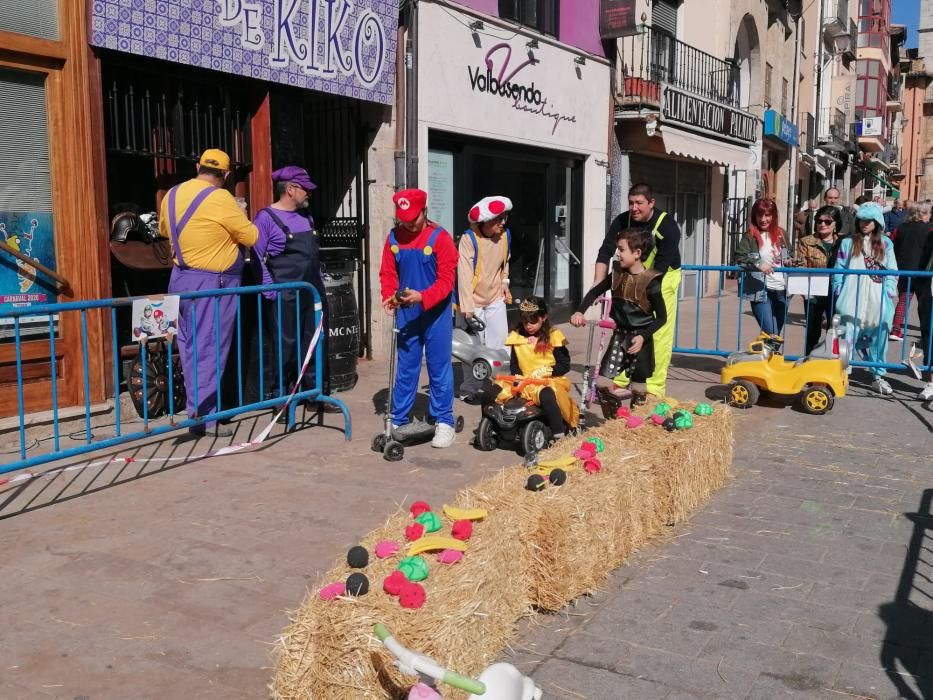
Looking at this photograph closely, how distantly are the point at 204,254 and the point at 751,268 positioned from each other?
5574 mm

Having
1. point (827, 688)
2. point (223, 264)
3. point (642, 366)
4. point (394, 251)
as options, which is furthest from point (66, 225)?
point (827, 688)

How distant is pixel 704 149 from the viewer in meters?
17.5

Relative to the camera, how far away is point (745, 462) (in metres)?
6.41

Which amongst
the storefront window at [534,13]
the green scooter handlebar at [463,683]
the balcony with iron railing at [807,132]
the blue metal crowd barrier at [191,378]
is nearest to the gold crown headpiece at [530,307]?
the blue metal crowd barrier at [191,378]

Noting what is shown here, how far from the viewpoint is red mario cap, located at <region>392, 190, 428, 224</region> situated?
Answer: 6.11 metres

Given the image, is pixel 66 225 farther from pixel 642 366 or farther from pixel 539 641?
pixel 539 641

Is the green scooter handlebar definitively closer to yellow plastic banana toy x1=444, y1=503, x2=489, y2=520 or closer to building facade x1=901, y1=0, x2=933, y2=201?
yellow plastic banana toy x1=444, y1=503, x2=489, y2=520

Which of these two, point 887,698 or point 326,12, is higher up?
point 326,12

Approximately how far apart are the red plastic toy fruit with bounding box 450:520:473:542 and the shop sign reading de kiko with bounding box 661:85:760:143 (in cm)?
1322

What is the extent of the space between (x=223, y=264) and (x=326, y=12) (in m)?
3.45

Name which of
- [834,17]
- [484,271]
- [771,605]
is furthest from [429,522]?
[834,17]

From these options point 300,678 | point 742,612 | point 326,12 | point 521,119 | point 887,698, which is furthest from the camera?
point 521,119

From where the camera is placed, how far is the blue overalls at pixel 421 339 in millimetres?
6355

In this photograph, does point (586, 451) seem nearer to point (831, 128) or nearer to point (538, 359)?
point (538, 359)
